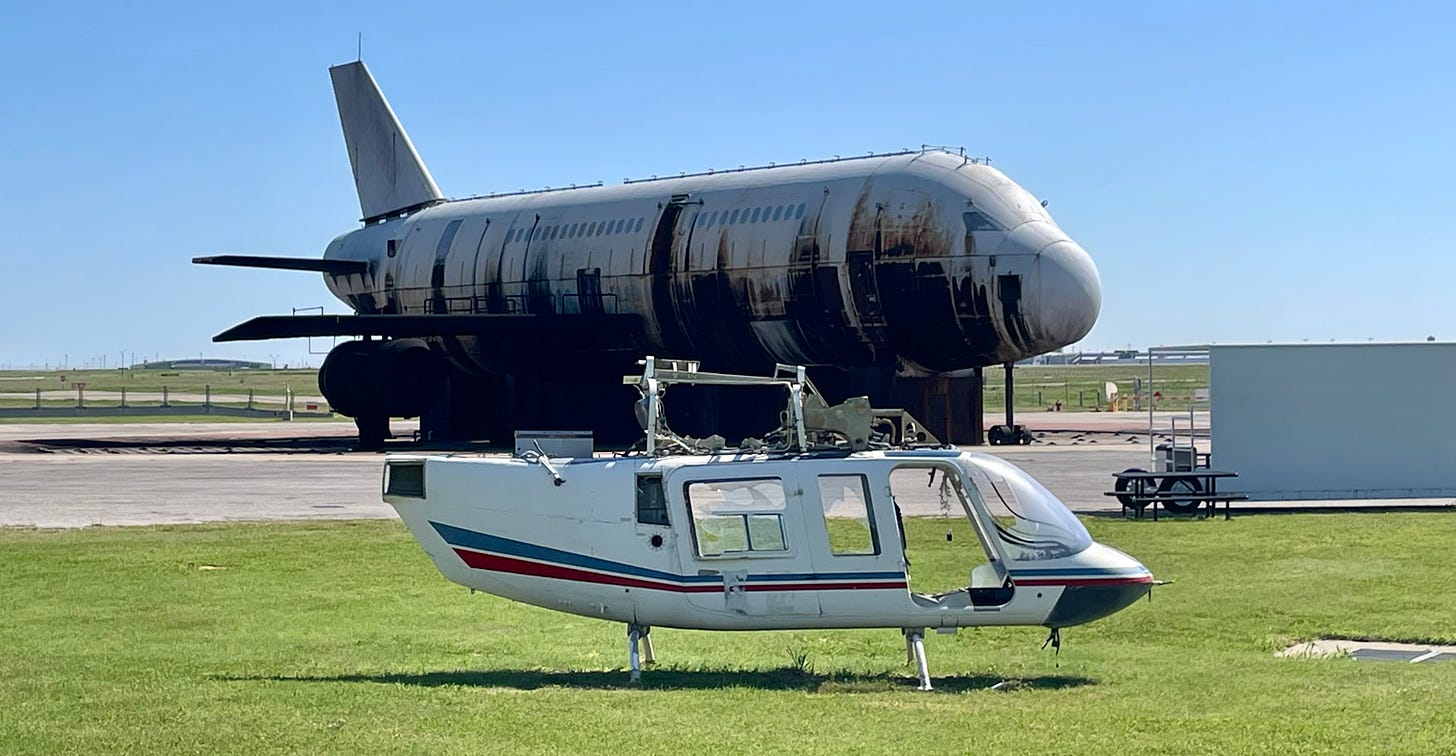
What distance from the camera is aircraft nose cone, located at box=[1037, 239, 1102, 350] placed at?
38625 mm

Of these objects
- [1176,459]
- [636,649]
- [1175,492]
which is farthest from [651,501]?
[1176,459]

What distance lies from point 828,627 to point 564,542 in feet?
6.18

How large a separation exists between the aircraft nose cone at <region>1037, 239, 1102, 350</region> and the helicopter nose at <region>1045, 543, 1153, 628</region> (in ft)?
87.7

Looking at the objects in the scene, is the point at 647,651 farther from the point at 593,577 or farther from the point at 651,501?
the point at 651,501

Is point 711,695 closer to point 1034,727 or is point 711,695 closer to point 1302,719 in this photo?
point 1034,727

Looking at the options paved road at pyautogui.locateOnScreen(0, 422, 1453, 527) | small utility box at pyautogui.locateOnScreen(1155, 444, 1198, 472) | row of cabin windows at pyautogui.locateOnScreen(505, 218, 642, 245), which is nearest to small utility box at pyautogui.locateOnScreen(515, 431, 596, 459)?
paved road at pyautogui.locateOnScreen(0, 422, 1453, 527)

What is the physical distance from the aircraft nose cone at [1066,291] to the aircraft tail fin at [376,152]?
2457 cm

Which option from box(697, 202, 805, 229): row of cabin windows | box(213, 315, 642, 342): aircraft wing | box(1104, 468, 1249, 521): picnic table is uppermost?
box(697, 202, 805, 229): row of cabin windows

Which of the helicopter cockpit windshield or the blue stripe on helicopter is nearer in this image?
the blue stripe on helicopter

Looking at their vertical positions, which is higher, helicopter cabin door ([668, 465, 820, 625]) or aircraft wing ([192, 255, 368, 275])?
aircraft wing ([192, 255, 368, 275])

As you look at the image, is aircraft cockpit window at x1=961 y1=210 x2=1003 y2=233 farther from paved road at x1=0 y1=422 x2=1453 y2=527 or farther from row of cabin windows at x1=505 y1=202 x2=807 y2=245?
paved road at x1=0 y1=422 x2=1453 y2=527

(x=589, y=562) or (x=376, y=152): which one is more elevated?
(x=376, y=152)

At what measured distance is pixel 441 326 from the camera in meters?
45.9

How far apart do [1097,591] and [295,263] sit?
44.0m
